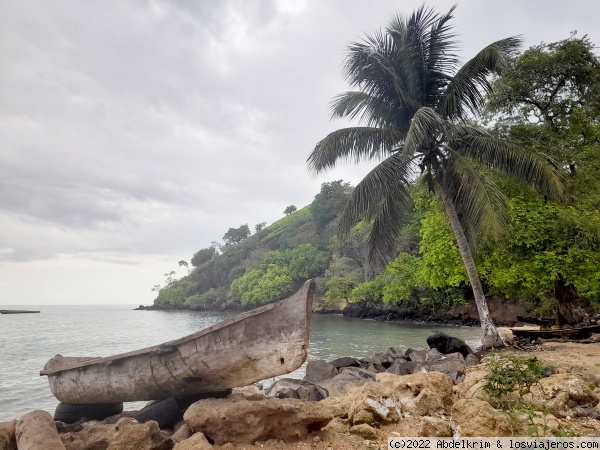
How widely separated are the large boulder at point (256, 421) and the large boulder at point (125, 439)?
0.37 meters

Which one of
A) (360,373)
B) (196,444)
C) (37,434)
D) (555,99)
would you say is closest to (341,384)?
(360,373)

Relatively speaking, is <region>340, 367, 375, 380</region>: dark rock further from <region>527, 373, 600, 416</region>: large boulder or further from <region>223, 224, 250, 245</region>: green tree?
<region>223, 224, 250, 245</region>: green tree

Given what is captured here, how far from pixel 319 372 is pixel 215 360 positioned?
5062mm

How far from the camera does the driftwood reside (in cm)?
380

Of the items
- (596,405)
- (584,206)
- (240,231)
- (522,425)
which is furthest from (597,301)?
(240,231)

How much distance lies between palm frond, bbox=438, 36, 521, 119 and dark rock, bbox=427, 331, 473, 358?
7510mm

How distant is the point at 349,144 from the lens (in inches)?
501

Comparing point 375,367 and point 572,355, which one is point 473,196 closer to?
point 572,355

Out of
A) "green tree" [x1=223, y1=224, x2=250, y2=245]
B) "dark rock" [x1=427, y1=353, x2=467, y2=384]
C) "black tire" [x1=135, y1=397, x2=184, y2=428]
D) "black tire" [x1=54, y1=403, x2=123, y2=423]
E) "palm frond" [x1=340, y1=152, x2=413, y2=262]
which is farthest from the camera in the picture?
"green tree" [x1=223, y1=224, x2=250, y2=245]

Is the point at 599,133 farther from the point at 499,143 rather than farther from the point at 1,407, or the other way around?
the point at 1,407

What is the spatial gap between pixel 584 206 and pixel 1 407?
64.2 ft

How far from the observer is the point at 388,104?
1309 centimetres

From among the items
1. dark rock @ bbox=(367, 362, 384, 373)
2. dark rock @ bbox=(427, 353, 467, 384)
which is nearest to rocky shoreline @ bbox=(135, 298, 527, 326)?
dark rock @ bbox=(427, 353, 467, 384)

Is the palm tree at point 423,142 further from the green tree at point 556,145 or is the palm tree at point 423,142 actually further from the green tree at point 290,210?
the green tree at point 290,210
